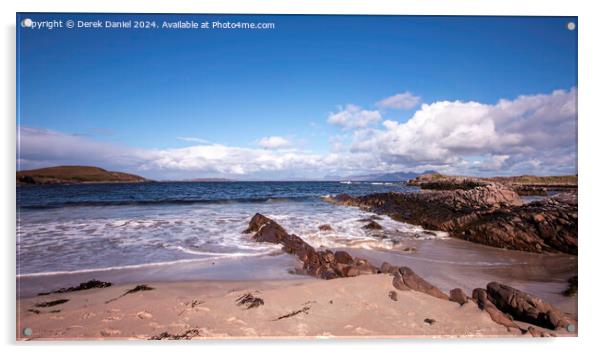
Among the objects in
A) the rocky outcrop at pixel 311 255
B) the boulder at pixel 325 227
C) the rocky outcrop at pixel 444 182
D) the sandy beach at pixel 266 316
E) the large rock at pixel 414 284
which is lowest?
the sandy beach at pixel 266 316

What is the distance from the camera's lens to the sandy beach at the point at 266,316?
108 inches

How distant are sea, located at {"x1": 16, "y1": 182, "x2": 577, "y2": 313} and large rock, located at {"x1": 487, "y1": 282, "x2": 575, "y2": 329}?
0.34 m

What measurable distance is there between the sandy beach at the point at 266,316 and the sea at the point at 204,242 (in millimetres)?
484

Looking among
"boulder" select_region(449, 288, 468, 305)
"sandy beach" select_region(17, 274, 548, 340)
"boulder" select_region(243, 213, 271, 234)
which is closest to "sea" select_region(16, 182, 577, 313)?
"boulder" select_region(243, 213, 271, 234)

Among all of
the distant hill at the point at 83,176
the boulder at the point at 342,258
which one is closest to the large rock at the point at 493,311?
the boulder at the point at 342,258

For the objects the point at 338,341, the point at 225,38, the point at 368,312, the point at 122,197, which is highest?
the point at 225,38

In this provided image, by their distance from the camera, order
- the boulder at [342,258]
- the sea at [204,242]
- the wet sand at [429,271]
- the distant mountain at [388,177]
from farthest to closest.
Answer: the distant mountain at [388,177], the boulder at [342,258], the sea at [204,242], the wet sand at [429,271]

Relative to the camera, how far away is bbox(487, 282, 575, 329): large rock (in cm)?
284

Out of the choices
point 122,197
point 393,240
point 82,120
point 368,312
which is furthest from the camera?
point 393,240

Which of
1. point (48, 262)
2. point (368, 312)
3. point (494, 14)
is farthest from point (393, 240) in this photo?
point (48, 262)

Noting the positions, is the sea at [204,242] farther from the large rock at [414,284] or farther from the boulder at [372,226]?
the large rock at [414,284]
